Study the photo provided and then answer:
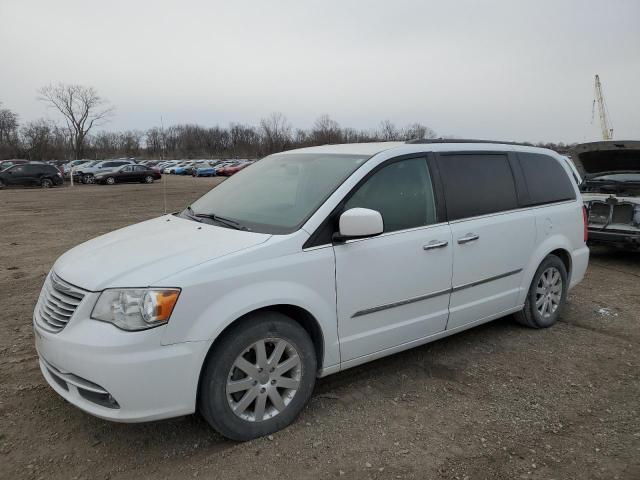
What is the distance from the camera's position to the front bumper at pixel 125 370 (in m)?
2.60

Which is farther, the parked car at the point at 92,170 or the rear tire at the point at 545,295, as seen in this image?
the parked car at the point at 92,170

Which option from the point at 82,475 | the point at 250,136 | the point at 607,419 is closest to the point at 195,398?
the point at 82,475

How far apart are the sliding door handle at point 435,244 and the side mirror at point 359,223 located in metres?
0.67

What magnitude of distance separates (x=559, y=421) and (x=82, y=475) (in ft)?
9.69

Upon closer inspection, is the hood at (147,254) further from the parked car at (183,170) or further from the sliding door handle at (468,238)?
the parked car at (183,170)

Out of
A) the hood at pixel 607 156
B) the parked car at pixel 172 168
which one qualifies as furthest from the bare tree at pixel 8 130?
the hood at pixel 607 156

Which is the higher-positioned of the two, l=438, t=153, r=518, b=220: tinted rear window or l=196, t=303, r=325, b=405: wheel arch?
l=438, t=153, r=518, b=220: tinted rear window

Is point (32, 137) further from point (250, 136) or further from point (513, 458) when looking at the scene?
point (513, 458)

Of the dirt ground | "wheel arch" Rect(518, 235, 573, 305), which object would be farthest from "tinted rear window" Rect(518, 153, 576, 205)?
the dirt ground

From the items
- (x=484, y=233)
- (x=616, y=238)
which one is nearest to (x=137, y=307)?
(x=484, y=233)

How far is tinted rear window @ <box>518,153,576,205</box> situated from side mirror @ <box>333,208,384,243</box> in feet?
7.29

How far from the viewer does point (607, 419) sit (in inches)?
131

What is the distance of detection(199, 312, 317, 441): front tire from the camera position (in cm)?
284

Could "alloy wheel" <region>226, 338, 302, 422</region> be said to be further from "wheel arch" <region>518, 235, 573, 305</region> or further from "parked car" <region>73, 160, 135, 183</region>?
"parked car" <region>73, 160, 135, 183</region>
